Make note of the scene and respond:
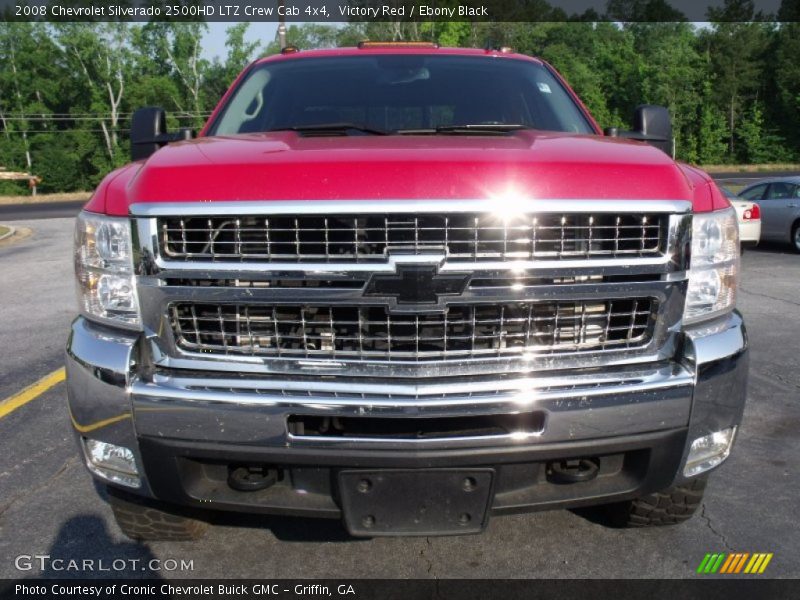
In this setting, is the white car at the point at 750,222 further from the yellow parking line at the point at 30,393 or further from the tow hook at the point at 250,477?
the tow hook at the point at 250,477

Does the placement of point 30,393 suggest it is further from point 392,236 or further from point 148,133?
point 392,236

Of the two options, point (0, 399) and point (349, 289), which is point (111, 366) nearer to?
point (349, 289)

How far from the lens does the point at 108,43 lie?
205ft

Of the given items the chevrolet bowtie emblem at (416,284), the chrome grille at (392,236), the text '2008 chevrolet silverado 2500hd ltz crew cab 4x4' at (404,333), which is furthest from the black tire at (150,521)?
the chevrolet bowtie emblem at (416,284)

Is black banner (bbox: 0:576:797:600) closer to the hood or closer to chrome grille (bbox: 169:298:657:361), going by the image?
chrome grille (bbox: 169:298:657:361)

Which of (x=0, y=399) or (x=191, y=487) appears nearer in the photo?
(x=191, y=487)

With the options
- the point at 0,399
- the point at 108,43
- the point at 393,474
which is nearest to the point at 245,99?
the point at 393,474

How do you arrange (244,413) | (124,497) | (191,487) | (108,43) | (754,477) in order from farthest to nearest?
(108,43) < (754,477) < (124,497) < (191,487) < (244,413)

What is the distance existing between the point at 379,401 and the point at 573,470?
728mm

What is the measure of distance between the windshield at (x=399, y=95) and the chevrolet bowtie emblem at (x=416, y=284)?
137 cm

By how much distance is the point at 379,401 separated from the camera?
94.1 inches

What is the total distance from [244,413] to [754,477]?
8.58 feet

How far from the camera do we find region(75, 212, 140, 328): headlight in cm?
253

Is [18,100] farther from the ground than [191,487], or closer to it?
closer to it
